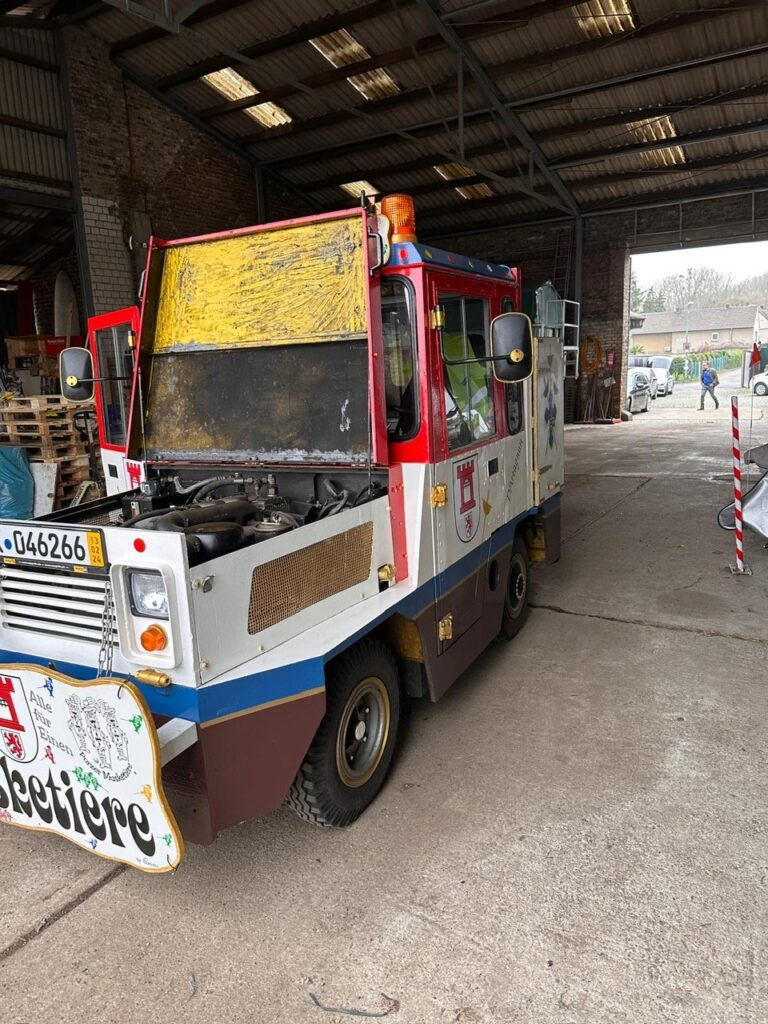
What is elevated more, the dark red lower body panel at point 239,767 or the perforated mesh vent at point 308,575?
the perforated mesh vent at point 308,575

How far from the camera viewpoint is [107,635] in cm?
237

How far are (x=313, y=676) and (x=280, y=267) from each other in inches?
78.1

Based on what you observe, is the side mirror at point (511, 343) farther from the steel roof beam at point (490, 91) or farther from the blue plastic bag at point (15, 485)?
the steel roof beam at point (490, 91)

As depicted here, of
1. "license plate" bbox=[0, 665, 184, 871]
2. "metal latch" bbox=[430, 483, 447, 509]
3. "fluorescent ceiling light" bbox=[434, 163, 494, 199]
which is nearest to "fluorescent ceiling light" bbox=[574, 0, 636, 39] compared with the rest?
"fluorescent ceiling light" bbox=[434, 163, 494, 199]

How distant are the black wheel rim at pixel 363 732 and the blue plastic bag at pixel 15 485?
582 centimetres

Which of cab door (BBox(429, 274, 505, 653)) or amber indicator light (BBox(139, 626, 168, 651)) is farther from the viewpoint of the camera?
cab door (BBox(429, 274, 505, 653))

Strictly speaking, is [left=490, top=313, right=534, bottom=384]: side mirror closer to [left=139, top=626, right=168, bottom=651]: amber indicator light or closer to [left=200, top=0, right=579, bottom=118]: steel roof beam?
[left=139, top=626, right=168, bottom=651]: amber indicator light

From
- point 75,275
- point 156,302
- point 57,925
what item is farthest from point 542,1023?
point 75,275

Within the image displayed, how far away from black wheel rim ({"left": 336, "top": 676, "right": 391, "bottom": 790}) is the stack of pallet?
6.06m

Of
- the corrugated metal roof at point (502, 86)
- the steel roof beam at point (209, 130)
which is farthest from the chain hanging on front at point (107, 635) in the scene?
the steel roof beam at point (209, 130)

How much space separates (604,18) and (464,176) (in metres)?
6.23

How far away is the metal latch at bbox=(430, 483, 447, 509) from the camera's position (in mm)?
3252

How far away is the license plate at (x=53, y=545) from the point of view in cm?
234

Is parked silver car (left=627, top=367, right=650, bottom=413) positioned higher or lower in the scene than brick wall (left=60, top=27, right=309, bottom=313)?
lower
